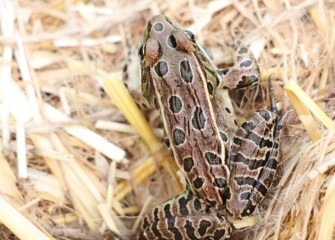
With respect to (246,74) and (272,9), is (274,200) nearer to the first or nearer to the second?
(246,74)

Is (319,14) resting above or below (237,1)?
below

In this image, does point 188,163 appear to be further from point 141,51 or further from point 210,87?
point 141,51

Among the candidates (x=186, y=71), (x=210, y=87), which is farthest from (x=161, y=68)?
(x=210, y=87)

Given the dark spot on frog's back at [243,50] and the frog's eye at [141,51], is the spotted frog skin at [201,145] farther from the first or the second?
the dark spot on frog's back at [243,50]

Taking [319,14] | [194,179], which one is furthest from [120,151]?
[319,14]

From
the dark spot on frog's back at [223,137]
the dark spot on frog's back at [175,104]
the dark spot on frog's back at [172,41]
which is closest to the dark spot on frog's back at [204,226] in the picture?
the dark spot on frog's back at [223,137]

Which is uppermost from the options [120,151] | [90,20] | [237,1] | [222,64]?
[90,20]
